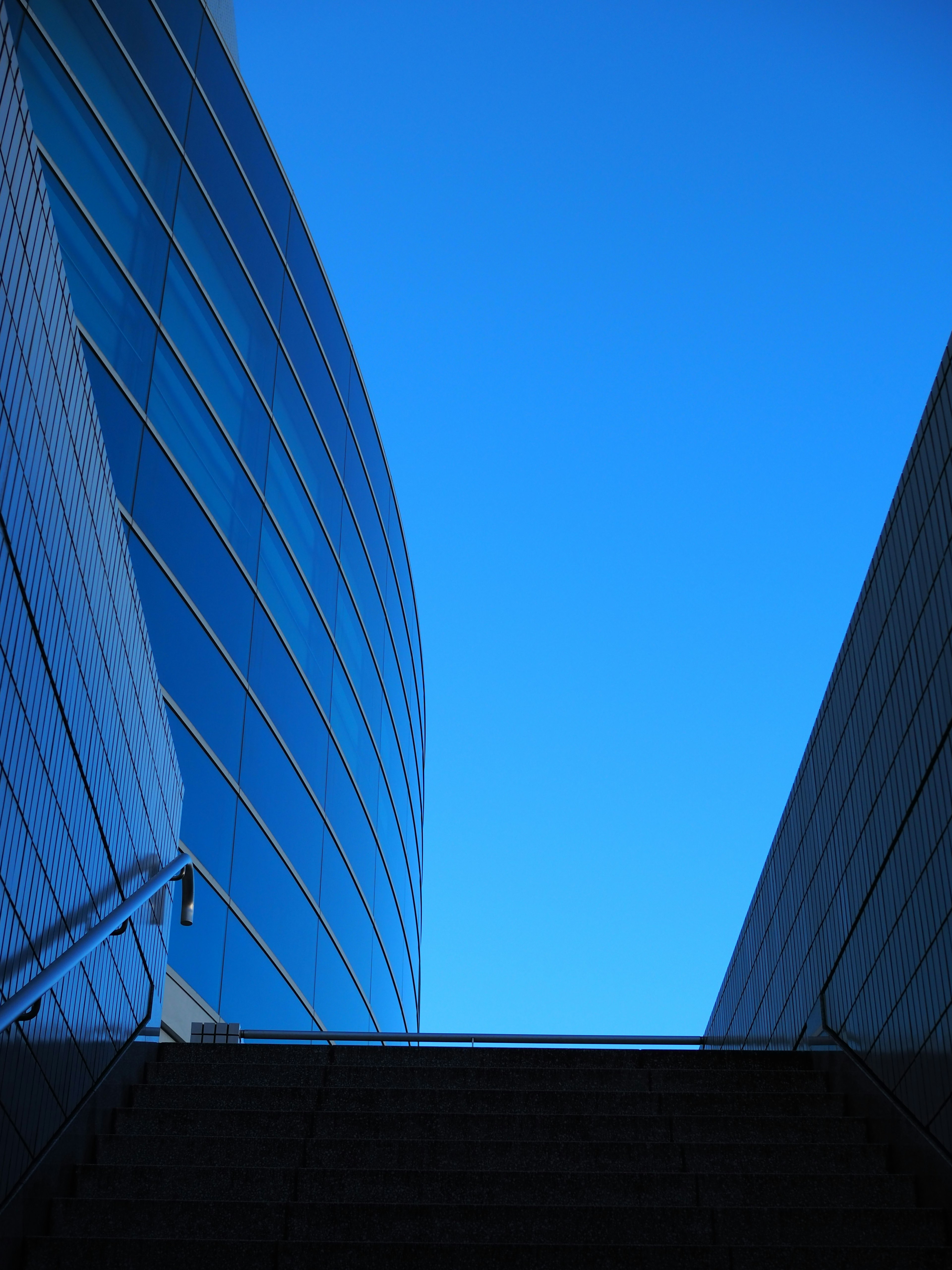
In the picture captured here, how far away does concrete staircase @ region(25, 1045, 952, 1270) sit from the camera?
586 centimetres

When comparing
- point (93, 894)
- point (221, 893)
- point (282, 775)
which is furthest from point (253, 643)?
point (93, 894)

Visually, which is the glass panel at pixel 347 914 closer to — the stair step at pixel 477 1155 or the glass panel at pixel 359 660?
the glass panel at pixel 359 660

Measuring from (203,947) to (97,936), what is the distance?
7.20 metres

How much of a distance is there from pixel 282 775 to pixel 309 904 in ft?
6.19

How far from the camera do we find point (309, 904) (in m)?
18.0

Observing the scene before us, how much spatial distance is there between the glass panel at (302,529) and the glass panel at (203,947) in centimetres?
541

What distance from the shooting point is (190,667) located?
14.3m

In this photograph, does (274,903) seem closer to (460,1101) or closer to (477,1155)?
(460,1101)

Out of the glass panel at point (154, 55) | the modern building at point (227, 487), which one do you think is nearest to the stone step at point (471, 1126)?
the modern building at point (227, 487)

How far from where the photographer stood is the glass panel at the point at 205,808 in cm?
1377

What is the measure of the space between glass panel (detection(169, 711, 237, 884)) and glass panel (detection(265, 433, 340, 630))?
4.21m

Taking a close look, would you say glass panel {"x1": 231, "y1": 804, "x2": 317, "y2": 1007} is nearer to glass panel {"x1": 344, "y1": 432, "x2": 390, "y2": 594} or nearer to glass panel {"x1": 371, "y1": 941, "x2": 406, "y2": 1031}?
glass panel {"x1": 371, "y1": 941, "x2": 406, "y2": 1031}

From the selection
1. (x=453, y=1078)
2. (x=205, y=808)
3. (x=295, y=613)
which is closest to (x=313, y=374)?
(x=295, y=613)

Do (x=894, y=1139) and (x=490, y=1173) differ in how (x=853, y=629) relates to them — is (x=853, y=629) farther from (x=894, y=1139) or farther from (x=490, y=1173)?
(x=490, y=1173)
